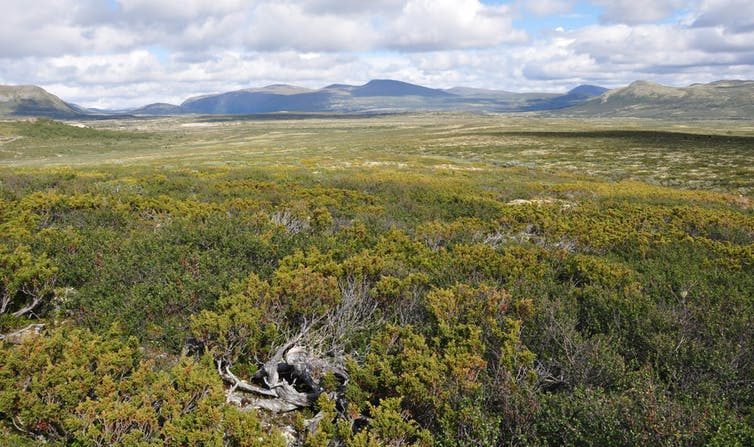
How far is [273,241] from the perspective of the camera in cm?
1258

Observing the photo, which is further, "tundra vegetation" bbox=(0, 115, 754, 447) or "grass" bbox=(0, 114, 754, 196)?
"grass" bbox=(0, 114, 754, 196)

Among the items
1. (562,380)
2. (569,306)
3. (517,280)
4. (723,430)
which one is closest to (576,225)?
(517,280)

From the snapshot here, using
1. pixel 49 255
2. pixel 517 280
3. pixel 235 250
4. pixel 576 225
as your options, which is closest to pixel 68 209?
pixel 49 255

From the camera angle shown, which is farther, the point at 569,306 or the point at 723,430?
the point at 569,306

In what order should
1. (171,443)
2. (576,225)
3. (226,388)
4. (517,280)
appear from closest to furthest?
(171,443)
(226,388)
(517,280)
(576,225)

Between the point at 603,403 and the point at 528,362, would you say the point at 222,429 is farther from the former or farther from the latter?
the point at 603,403

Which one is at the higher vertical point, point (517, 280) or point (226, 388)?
point (517, 280)

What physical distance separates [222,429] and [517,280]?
7292 millimetres

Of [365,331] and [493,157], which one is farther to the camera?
[493,157]

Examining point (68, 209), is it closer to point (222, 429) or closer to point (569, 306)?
point (222, 429)

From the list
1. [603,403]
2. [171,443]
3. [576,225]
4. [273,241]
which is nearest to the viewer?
[171,443]

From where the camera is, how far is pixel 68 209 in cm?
1616

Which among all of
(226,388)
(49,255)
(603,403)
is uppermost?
(49,255)

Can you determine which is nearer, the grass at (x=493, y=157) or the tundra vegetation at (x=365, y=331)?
the tundra vegetation at (x=365, y=331)
